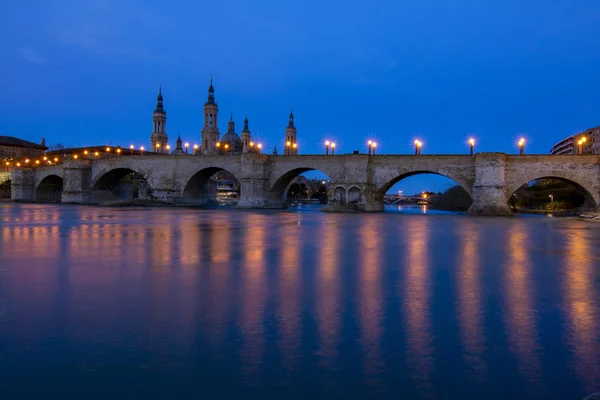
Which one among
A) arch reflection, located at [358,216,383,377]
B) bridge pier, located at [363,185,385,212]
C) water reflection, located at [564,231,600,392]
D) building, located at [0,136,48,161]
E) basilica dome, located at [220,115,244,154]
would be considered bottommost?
water reflection, located at [564,231,600,392]

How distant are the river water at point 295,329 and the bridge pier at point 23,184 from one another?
70.0m

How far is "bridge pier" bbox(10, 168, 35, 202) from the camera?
7306 cm

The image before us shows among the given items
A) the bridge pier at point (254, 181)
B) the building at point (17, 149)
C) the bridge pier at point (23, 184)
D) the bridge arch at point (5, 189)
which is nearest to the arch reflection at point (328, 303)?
the bridge pier at point (254, 181)

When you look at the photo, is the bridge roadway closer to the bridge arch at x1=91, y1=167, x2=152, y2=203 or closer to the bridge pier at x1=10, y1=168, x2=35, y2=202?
the bridge arch at x1=91, y1=167, x2=152, y2=203

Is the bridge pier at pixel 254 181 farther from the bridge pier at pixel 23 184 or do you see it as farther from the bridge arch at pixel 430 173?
the bridge pier at pixel 23 184

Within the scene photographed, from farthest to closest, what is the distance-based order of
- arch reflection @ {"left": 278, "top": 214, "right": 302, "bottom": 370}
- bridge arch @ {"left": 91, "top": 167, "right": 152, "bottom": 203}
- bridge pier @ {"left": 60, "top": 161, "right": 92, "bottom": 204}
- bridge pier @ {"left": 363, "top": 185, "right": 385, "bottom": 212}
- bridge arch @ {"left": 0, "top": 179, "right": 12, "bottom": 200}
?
1. bridge arch @ {"left": 0, "top": 179, "right": 12, "bottom": 200}
2. bridge pier @ {"left": 60, "top": 161, "right": 92, "bottom": 204}
3. bridge arch @ {"left": 91, "top": 167, "right": 152, "bottom": 203}
4. bridge pier @ {"left": 363, "top": 185, "right": 385, "bottom": 212}
5. arch reflection @ {"left": 278, "top": 214, "right": 302, "bottom": 370}

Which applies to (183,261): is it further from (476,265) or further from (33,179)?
(33,179)

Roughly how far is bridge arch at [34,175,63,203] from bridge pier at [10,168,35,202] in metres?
0.95

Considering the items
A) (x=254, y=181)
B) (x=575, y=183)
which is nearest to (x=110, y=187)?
(x=254, y=181)

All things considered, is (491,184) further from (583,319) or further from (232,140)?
(232,140)

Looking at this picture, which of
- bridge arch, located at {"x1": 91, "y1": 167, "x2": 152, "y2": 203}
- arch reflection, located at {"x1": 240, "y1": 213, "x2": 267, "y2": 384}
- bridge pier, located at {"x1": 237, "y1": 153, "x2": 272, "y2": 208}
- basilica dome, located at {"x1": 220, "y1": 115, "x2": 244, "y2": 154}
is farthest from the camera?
basilica dome, located at {"x1": 220, "y1": 115, "x2": 244, "y2": 154}

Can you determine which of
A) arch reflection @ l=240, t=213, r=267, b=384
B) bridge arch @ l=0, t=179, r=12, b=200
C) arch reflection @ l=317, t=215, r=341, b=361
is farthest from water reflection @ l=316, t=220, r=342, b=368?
bridge arch @ l=0, t=179, r=12, b=200

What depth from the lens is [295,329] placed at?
603 cm

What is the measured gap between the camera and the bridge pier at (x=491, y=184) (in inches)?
1559
